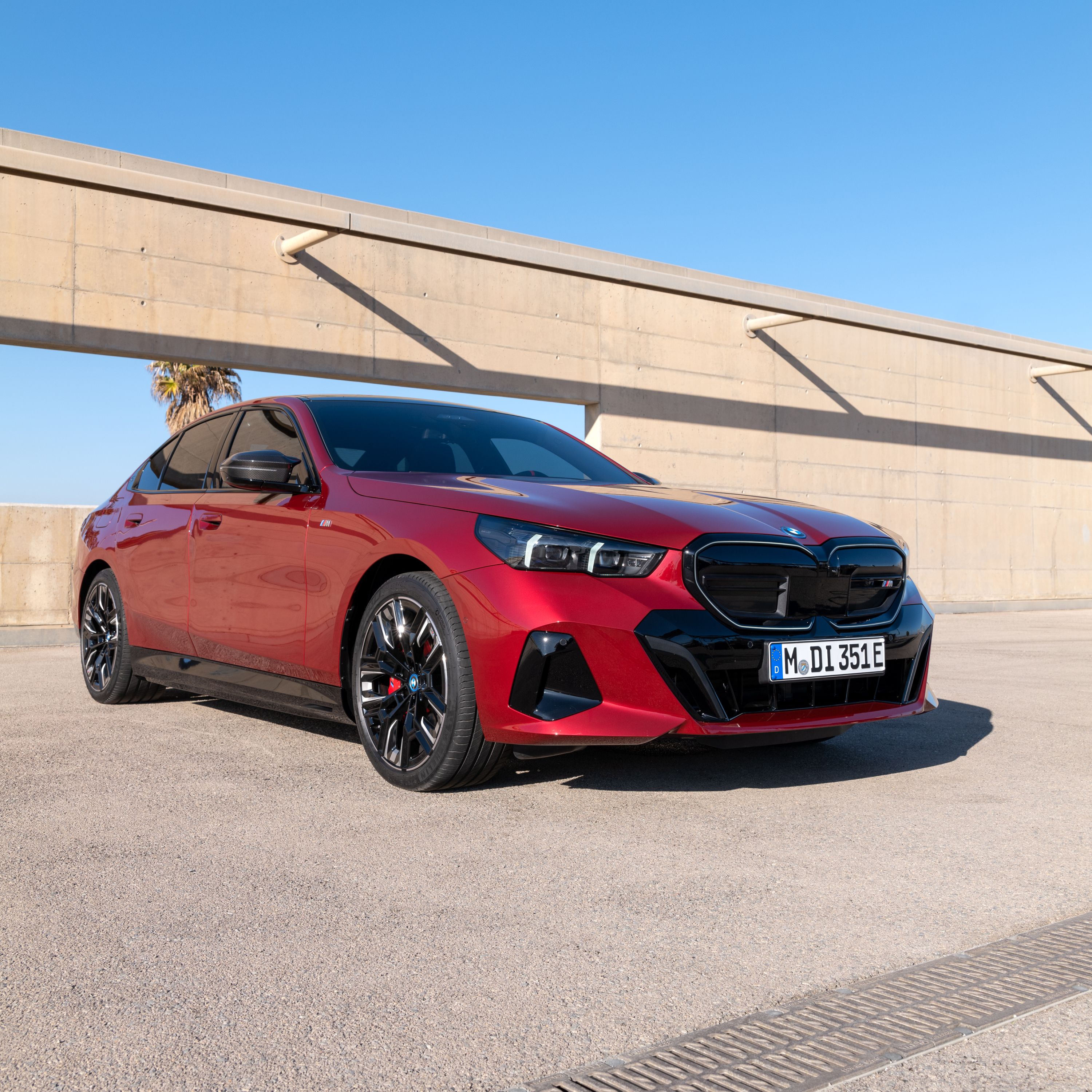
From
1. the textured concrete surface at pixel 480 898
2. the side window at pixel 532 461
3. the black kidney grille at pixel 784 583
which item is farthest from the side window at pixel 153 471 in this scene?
the black kidney grille at pixel 784 583

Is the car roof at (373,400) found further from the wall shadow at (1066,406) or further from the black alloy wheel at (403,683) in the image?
the wall shadow at (1066,406)

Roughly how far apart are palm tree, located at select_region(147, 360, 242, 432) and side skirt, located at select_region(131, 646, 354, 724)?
25.4 metres

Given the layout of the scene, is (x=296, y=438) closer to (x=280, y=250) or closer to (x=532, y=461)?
(x=532, y=461)

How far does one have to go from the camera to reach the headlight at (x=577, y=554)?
381cm

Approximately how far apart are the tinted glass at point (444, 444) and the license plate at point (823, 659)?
4.80 feet

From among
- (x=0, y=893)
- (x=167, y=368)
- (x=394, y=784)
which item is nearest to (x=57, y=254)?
(x=394, y=784)

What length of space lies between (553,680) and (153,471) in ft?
11.5

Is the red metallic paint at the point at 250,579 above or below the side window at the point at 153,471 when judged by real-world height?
below

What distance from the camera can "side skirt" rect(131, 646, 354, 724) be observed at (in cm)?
461

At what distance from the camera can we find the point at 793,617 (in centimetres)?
400

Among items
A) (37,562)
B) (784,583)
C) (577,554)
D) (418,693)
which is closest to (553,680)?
(577,554)

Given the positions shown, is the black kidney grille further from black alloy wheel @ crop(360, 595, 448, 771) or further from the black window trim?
the black window trim

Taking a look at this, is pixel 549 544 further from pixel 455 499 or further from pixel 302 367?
pixel 302 367

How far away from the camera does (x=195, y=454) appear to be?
5.96 m
